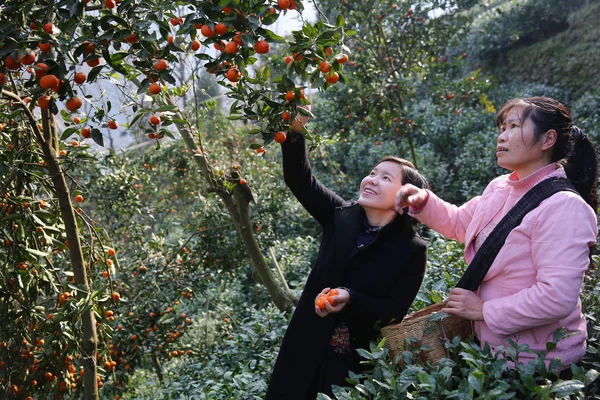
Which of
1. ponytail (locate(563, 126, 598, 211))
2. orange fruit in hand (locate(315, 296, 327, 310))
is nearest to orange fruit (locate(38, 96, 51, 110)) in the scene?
orange fruit in hand (locate(315, 296, 327, 310))

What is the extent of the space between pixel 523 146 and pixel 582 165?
0.84ft

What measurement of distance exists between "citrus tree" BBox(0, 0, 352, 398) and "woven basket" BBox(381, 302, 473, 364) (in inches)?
29.5

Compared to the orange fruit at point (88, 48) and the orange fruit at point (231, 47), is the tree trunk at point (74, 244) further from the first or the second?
the orange fruit at point (231, 47)

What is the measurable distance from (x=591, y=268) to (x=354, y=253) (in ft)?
3.83

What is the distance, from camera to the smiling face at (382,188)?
6.24ft

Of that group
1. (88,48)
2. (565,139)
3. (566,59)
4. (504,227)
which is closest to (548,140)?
(565,139)

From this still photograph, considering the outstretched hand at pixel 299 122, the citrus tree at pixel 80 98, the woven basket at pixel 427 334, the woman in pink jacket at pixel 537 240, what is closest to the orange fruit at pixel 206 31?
the citrus tree at pixel 80 98

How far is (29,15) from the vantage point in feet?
5.16

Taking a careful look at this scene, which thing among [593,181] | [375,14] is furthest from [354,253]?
[375,14]

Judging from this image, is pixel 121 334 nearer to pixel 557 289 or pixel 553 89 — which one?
pixel 557 289

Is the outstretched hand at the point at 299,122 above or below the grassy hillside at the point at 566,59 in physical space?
below

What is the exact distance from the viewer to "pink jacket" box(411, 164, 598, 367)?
137cm

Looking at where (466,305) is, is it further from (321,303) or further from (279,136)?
(279,136)

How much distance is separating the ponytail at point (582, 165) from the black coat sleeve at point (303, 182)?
2.80 feet
